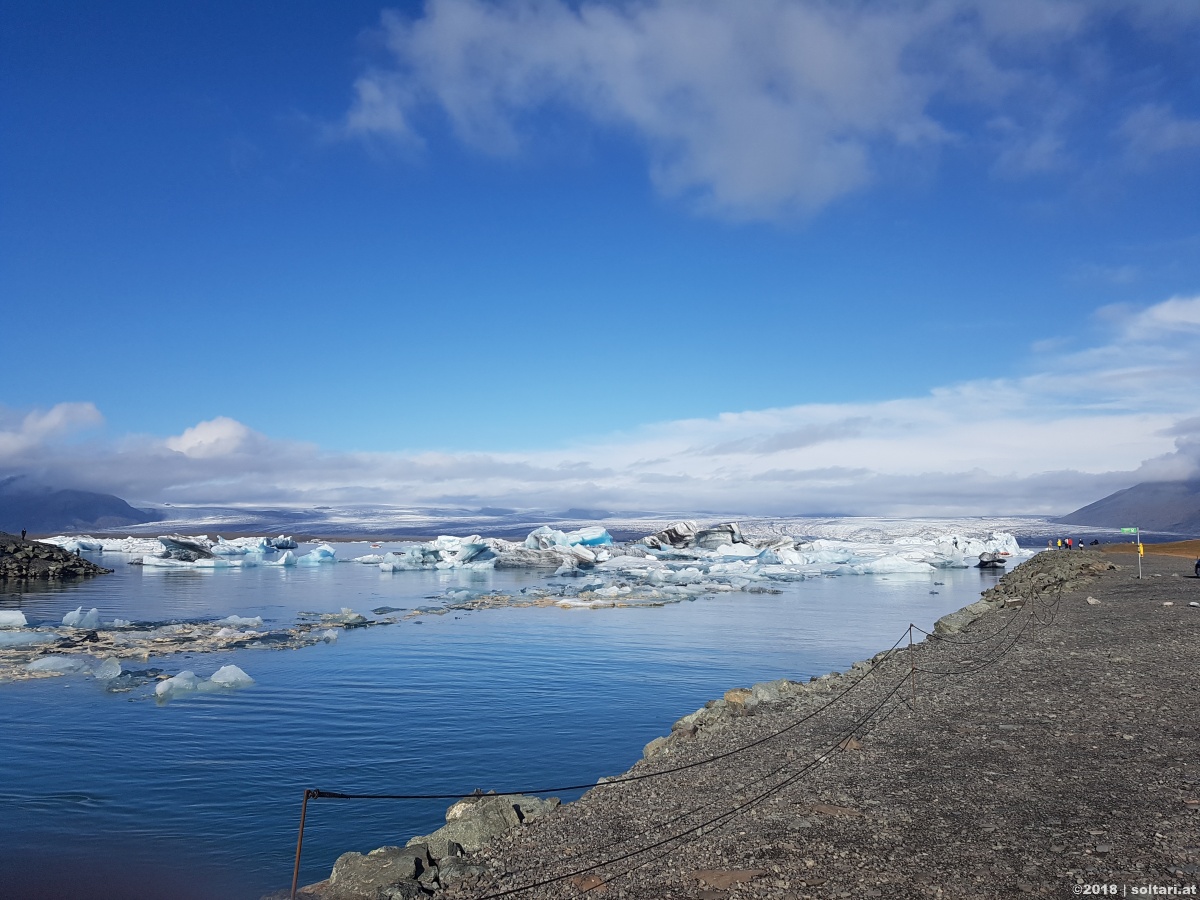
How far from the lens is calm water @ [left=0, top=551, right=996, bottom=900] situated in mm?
6992

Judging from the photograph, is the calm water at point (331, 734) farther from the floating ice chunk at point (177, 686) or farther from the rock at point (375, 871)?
the rock at point (375, 871)

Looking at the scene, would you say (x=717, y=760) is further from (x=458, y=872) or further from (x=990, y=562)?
(x=990, y=562)

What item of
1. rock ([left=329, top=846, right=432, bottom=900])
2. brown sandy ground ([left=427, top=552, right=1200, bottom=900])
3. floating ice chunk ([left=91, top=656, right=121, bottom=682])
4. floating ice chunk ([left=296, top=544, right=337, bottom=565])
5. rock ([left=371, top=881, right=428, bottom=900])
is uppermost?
brown sandy ground ([left=427, top=552, right=1200, bottom=900])

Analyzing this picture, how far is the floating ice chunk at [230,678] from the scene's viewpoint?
43.8 ft

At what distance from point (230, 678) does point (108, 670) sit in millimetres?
2794

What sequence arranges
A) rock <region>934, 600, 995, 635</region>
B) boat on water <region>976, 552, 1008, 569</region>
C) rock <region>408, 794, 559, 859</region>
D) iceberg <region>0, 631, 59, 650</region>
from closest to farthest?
rock <region>408, 794, 559, 859</region>
rock <region>934, 600, 995, 635</region>
iceberg <region>0, 631, 59, 650</region>
boat on water <region>976, 552, 1008, 569</region>

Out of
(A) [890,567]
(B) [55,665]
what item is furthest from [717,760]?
(A) [890,567]

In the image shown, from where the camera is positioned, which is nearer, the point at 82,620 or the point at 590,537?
the point at 82,620

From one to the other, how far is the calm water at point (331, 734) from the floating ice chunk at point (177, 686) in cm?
29

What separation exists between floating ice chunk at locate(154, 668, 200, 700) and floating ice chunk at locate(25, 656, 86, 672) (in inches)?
115

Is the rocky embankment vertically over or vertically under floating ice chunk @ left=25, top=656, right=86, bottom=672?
over

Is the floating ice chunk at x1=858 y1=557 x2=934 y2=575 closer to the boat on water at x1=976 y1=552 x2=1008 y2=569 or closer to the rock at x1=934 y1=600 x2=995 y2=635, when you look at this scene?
the boat on water at x1=976 y1=552 x2=1008 y2=569

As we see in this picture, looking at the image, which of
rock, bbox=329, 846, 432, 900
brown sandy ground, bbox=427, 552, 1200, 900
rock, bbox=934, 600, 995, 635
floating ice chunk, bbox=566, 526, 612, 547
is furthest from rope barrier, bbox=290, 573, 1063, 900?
floating ice chunk, bbox=566, 526, 612, 547

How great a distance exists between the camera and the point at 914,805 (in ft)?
18.8
